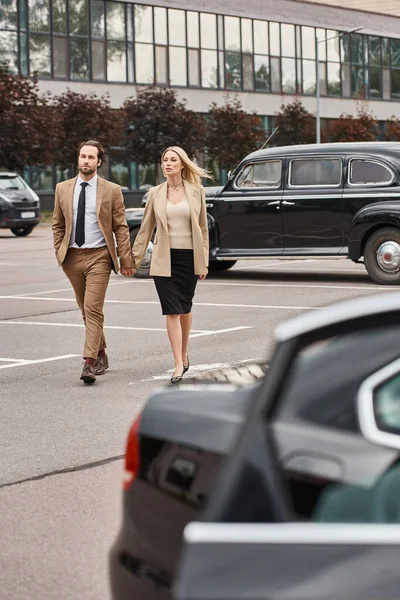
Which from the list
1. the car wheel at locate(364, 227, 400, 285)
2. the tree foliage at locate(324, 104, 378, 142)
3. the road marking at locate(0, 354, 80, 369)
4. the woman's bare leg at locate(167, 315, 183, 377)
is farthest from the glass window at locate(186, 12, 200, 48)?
the woman's bare leg at locate(167, 315, 183, 377)

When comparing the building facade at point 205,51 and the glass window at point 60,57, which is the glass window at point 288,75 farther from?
the glass window at point 60,57

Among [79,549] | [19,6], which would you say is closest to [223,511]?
[79,549]

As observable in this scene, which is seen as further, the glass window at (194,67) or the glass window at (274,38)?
the glass window at (274,38)

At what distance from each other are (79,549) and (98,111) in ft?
145

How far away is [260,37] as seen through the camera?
2482 inches

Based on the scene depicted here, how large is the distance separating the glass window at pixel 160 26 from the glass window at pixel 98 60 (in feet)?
11.2

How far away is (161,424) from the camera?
3049 mm

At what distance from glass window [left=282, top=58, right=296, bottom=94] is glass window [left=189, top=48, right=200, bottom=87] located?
6.37 metres

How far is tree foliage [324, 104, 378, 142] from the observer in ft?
201

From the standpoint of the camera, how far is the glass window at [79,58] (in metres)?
54.2

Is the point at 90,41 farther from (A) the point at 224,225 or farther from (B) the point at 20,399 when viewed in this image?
(B) the point at 20,399

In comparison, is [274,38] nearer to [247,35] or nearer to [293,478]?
[247,35]

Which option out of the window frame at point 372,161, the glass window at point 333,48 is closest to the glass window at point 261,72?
the glass window at point 333,48

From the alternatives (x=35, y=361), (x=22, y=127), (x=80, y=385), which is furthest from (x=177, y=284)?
(x=22, y=127)
